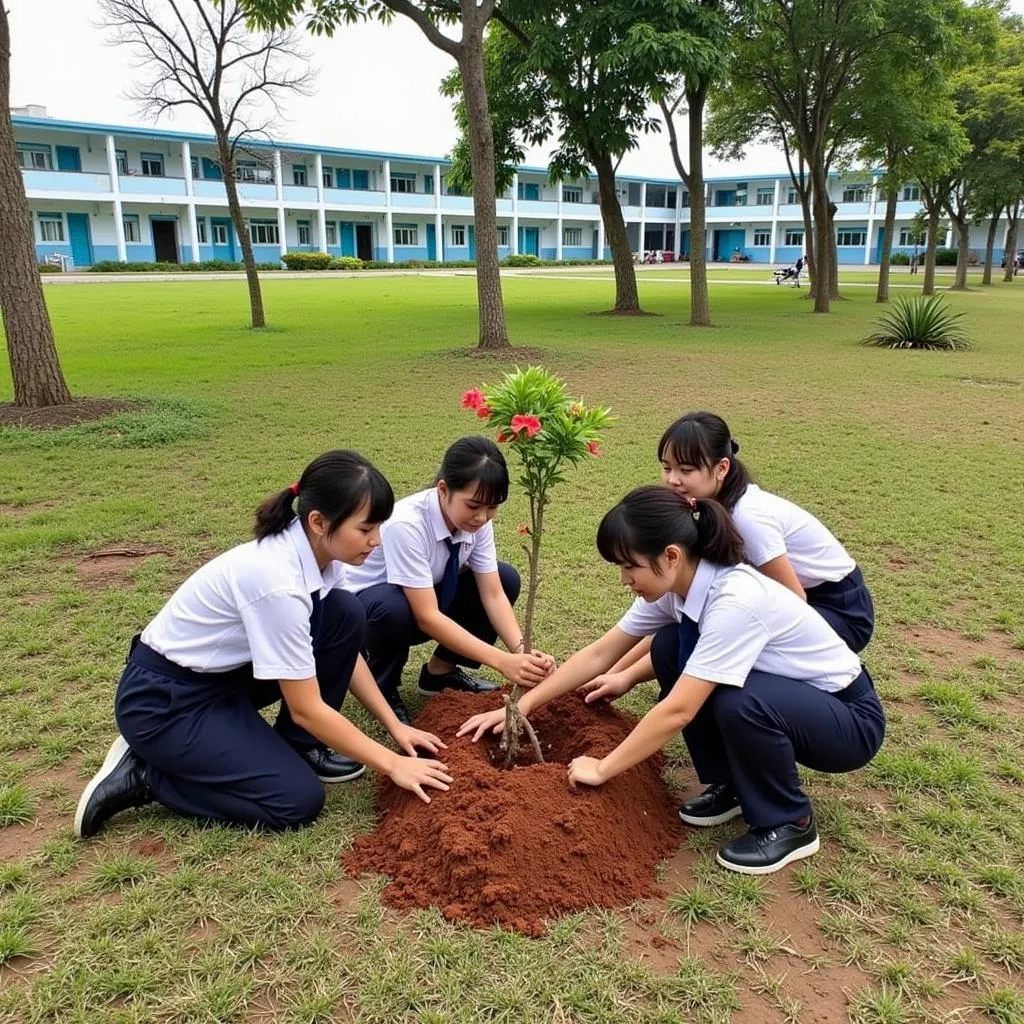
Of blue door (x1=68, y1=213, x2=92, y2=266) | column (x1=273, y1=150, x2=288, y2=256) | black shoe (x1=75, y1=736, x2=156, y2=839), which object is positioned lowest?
black shoe (x1=75, y1=736, x2=156, y2=839)

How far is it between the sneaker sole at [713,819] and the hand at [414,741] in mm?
768

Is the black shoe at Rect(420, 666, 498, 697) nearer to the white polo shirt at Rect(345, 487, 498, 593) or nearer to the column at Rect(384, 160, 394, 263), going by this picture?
the white polo shirt at Rect(345, 487, 498, 593)

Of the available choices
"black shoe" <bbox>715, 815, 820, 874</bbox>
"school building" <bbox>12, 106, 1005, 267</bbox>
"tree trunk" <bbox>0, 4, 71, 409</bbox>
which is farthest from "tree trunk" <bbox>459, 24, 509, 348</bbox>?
"school building" <bbox>12, 106, 1005, 267</bbox>

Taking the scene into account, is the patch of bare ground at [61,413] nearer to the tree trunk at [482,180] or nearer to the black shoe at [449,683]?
the tree trunk at [482,180]

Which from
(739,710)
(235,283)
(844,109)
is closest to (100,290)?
(235,283)

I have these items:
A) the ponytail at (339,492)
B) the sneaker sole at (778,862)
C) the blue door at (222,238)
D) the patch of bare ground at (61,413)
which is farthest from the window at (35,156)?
the sneaker sole at (778,862)

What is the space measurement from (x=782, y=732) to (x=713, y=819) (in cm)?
43

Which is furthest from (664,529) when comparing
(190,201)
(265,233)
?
(265,233)

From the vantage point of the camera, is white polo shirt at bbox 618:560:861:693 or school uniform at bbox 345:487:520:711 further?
school uniform at bbox 345:487:520:711

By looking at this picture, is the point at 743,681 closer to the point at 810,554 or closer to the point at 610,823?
the point at 610,823

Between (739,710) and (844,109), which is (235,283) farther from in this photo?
→ (739,710)

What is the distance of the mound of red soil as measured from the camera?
2266mm

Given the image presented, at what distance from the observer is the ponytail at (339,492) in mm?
2373

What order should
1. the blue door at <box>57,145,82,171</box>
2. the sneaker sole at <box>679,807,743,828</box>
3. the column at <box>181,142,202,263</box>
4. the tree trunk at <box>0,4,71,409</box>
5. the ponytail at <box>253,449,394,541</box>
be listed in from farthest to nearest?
the column at <box>181,142,202,263</box> < the blue door at <box>57,145,82,171</box> < the tree trunk at <box>0,4,71,409</box> < the sneaker sole at <box>679,807,743,828</box> < the ponytail at <box>253,449,394,541</box>
